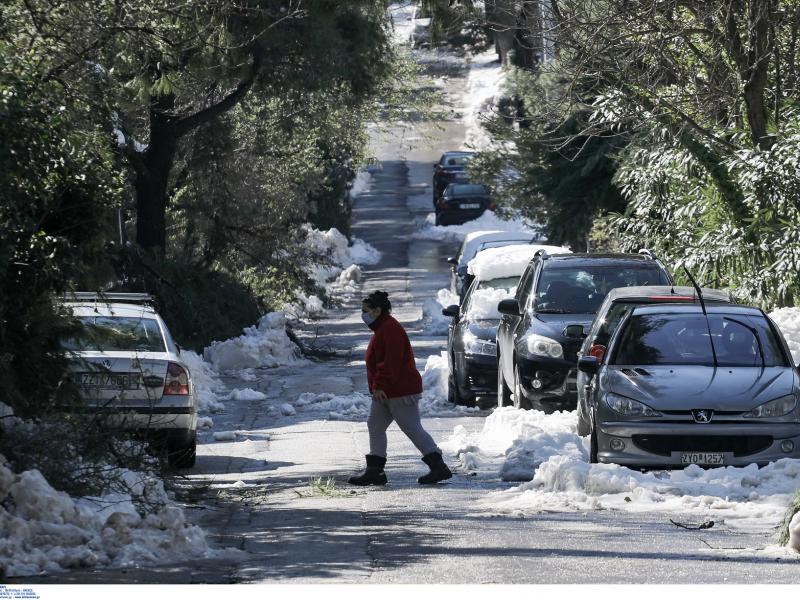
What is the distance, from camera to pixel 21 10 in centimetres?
1202

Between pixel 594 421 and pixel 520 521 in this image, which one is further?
pixel 594 421

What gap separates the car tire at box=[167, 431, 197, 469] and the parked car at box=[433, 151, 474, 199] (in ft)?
126

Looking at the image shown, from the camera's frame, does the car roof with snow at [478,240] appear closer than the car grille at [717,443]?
No

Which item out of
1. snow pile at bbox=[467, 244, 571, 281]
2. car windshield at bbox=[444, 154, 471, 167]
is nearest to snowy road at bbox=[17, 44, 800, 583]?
snow pile at bbox=[467, 244, 571, 281]

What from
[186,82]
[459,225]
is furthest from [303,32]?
[459,225]

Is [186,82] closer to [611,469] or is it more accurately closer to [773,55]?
[773,55]

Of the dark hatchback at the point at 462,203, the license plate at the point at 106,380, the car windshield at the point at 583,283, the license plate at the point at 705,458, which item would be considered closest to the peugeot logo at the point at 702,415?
the license plate at the point at 705,458

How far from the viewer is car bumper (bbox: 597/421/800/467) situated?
11.6 meters

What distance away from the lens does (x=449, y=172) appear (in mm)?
53031

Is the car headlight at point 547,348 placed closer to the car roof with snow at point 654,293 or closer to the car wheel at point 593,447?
the car roof with snow at point 654,293

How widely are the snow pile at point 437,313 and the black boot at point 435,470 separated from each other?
61.5 feet

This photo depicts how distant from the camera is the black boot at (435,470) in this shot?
40.9 feet

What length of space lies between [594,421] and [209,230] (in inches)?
717

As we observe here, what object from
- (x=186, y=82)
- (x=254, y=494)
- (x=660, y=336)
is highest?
(x=186, y=82)
